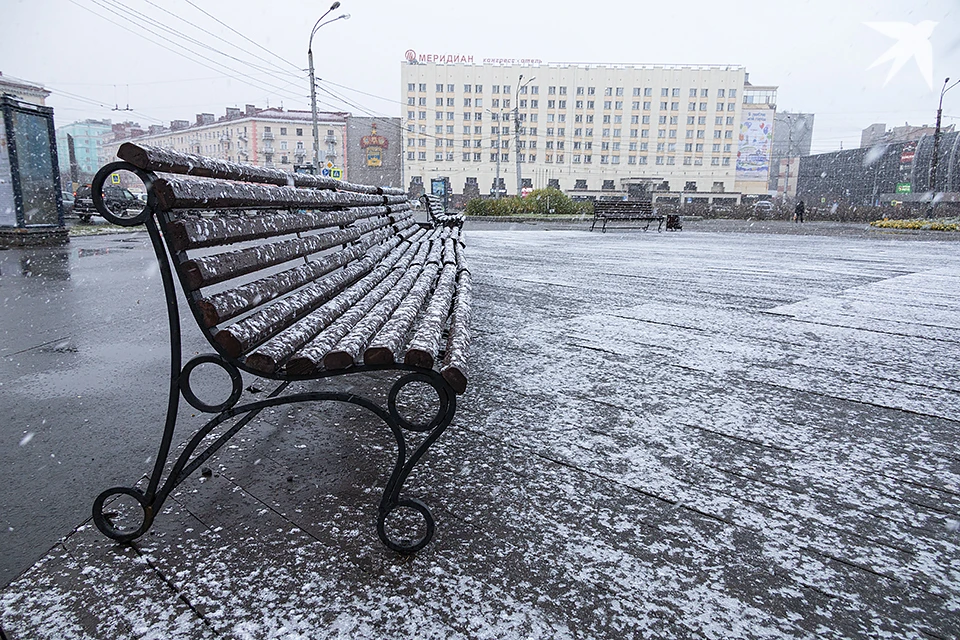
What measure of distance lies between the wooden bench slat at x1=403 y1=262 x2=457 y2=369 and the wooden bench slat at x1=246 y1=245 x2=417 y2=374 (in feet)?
0.81

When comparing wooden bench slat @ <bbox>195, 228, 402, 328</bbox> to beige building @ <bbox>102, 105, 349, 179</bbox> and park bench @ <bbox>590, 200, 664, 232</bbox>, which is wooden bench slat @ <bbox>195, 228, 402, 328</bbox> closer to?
park bench @ <bbox>590, 200, 664, 232</bbox>

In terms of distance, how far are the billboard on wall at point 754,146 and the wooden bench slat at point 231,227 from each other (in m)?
107

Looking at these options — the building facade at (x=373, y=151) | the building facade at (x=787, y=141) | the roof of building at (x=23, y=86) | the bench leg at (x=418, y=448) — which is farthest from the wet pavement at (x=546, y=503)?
the building facade at (x=787, y=141)

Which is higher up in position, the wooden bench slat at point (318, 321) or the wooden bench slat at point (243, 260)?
the wooden bench slat at point (243, 260)

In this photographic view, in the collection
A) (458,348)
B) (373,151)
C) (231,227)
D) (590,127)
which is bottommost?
(458,348)

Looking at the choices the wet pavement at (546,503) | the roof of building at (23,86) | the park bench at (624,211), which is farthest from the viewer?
the roof of building at (23,86)

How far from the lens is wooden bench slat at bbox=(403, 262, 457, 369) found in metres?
1.44

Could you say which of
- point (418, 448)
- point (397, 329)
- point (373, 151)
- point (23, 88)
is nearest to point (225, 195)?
point (397, 329)

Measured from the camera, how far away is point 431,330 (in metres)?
1.70

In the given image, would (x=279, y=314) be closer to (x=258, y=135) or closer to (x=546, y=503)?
(x=546, y=503)

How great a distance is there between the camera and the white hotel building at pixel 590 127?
9675 centimetres

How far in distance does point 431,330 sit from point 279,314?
0.49 meters

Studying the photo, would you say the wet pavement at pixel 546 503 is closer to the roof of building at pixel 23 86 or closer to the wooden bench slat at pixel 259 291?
the wooden bench slat at pixel 259 291

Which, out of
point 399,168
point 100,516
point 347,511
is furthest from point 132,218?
point 399,168
